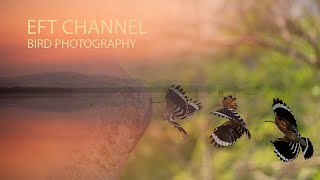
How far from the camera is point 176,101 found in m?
2.36

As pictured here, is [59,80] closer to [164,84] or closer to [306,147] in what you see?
[164,84]

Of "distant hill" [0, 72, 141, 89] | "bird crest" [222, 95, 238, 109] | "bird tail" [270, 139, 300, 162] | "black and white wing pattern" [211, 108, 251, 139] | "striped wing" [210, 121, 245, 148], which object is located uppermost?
"distant hill" [0, 72, 141, 89]

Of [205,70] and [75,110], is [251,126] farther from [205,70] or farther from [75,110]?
[75,110]

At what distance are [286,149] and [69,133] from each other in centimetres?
84

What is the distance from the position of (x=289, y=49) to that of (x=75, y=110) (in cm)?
85

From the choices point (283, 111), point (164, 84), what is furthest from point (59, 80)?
point (283, 111)

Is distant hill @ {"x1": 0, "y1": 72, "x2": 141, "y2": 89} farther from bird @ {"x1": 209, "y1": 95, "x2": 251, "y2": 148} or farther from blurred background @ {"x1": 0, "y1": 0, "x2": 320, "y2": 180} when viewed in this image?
bird @ {"x1": 209, "y1": 95, "x2": 251, "y2": 148}

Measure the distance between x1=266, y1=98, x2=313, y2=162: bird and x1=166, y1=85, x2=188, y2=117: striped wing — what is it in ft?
1.15

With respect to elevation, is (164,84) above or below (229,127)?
above

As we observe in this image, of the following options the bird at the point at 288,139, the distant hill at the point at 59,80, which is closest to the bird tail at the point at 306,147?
the bird at the point at 288,139

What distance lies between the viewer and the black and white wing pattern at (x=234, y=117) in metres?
2.39

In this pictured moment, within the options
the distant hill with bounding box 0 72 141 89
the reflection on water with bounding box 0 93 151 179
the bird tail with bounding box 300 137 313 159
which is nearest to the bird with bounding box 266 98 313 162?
the bird tail with bounding box 300 137 313 159

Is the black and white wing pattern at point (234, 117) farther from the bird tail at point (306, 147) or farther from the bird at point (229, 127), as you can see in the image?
the bird tail at point (306, 147)

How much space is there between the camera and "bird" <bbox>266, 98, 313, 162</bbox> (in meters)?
2.41
